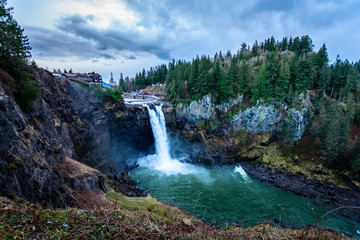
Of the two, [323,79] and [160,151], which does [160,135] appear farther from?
[323,79]

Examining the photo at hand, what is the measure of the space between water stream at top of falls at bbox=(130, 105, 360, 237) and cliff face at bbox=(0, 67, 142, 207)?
585 centimetres

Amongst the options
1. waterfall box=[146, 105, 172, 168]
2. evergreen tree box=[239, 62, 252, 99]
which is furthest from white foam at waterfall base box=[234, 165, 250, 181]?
evergreen tree box=[239, 62, 252, 99]

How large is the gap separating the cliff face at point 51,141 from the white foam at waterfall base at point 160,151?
716 centimetres

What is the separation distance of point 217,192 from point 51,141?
20049 mm

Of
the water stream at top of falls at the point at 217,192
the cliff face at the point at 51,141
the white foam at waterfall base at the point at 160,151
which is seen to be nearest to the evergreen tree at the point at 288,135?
the water stream at top of falls at the point at 217,192

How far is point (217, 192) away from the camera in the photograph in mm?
22297

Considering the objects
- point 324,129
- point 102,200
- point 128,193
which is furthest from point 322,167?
point 102,200

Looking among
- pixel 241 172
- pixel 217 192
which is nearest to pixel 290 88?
pixel 241 172

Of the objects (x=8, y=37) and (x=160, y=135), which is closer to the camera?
(x=8, y=37)

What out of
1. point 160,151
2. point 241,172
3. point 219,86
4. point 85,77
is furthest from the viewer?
point 219,86

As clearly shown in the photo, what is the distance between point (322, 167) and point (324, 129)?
8.07 metres

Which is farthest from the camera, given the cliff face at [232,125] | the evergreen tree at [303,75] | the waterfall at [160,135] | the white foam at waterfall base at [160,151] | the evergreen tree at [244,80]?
the evergreen tree at [244,80]

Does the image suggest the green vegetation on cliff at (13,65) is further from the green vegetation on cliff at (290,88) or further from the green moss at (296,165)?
the green moss at (296,165)

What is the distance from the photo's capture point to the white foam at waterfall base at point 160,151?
3017 centimetres
